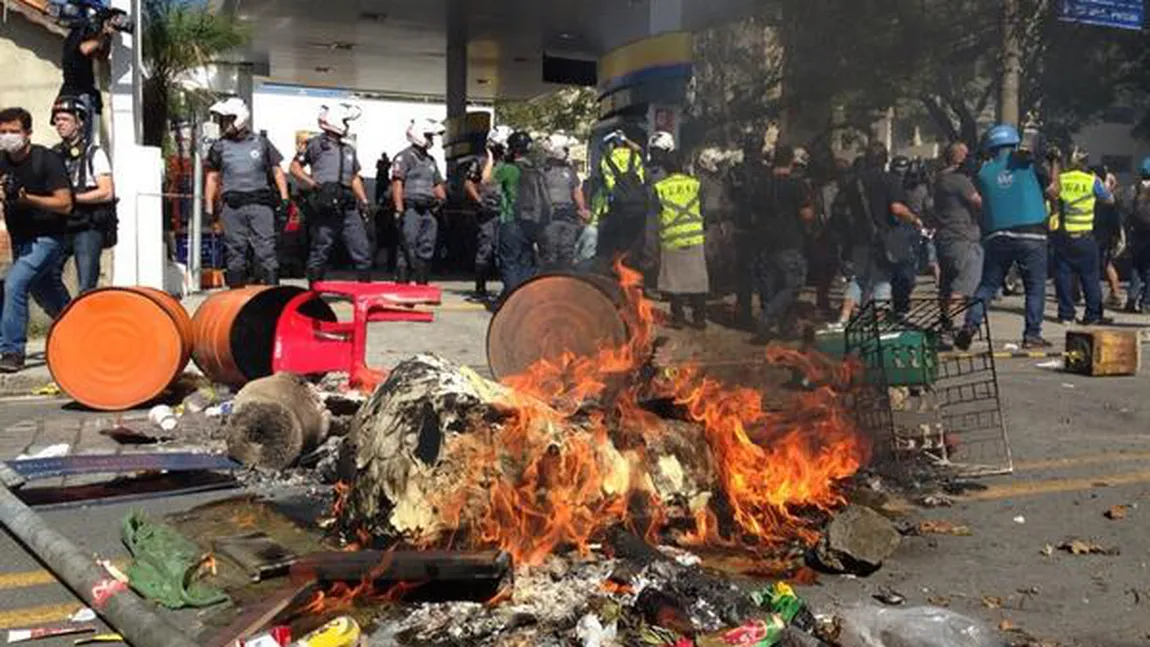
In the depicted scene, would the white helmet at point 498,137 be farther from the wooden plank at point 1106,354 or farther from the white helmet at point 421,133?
the wooden plank at point 1106,354

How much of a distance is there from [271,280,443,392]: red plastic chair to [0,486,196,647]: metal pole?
229 centimetres

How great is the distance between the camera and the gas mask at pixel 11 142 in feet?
24.0

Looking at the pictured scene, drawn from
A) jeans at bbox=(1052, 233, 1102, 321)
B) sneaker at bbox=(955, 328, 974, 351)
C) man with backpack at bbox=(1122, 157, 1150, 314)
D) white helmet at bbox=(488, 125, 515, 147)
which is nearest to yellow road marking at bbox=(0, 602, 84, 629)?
sneaker at bbox=(955, 328, 974, 351)

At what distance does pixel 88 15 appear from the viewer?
9445 mm

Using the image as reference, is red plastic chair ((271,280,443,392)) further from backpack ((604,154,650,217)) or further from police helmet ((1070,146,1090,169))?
police helmet ((1070,146,1090,169))

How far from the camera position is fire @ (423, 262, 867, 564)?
152 inches

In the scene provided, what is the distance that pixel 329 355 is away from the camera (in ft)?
21.8

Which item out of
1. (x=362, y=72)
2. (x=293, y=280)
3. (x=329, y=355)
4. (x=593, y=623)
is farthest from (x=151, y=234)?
(x=362, y=72)

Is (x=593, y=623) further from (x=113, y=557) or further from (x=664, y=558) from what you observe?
(x=113, y=557)

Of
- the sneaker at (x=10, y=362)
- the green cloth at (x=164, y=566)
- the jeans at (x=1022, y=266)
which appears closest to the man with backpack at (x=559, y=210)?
the jeans at (x=1022, y=266)

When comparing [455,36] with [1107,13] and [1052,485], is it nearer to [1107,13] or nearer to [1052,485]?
[1107,13]

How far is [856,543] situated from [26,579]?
2.87 meters

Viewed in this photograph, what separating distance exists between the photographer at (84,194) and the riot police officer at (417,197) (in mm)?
3204

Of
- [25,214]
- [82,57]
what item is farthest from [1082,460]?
[82,57]
